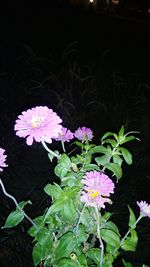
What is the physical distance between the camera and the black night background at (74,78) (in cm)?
182

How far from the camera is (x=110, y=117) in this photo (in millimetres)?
2127

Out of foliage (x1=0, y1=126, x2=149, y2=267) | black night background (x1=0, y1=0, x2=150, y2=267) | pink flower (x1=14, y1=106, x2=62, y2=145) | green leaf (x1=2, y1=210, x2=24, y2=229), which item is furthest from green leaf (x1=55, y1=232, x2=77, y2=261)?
black night background (x1=0, y1=0, x2=150, y2=267)

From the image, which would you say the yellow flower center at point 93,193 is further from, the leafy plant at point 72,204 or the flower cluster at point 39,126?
the flower cluster at point 39,126

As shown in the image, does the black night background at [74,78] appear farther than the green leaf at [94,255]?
Yes

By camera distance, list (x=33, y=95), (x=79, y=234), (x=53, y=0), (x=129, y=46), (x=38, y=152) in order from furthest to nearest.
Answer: (x=129, y=46)
(x=53, y=0)
(x=33, y=95)
(x=38, y=152)
(x=79, y=234)

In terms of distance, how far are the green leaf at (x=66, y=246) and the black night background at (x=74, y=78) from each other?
3.16 feet

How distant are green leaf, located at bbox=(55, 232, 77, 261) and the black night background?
96 cm

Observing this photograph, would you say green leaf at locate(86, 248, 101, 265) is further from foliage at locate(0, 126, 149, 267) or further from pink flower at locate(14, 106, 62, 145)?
pink flower at locate(14, 106, 62, 145)

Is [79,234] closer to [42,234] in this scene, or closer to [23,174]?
[42,234]

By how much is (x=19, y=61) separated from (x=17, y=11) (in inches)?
13.0

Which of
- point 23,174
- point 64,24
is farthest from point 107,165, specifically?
point 64,24

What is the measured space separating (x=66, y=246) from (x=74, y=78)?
1.58 m

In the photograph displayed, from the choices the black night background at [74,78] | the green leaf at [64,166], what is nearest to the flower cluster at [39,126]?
the green leaf at [64,166]

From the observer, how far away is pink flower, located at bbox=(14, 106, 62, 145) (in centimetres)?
58
